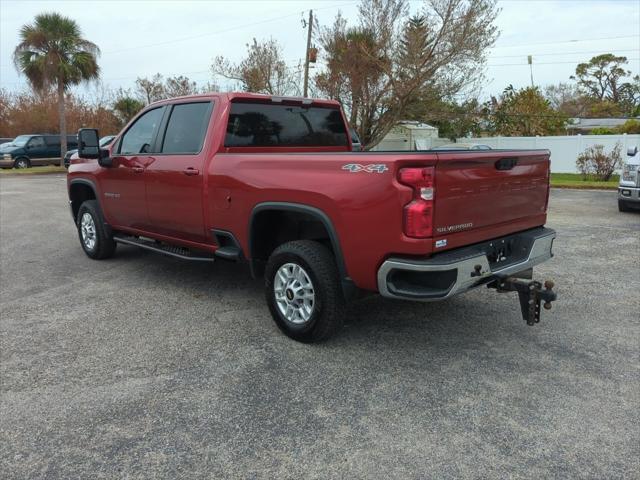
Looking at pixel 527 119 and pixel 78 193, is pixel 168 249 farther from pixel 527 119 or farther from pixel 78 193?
pixel 527 119

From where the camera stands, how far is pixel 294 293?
A: 428 cm

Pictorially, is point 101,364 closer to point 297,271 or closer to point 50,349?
point 50,349

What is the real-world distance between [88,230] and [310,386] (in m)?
4.79

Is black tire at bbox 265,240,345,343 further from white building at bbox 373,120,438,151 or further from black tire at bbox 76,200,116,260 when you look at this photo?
white building at bbox 373,120,438,151

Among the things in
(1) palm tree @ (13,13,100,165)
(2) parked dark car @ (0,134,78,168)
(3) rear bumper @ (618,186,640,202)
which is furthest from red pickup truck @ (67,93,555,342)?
(2) parked dark car @ (0,134,78,168)

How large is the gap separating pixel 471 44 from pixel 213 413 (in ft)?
71.3

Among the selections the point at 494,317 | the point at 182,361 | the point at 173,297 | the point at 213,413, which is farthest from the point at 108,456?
the point at 494,317

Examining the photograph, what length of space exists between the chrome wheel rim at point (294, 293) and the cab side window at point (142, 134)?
2.41m

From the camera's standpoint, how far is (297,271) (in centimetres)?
426

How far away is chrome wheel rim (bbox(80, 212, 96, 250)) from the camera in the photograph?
7.11 meters

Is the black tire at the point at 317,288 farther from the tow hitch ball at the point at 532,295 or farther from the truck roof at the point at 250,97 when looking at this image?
the truck roof at the point at 250,97

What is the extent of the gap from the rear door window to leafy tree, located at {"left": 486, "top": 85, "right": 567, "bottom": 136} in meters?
28.6

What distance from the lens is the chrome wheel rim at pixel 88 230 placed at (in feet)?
23.3

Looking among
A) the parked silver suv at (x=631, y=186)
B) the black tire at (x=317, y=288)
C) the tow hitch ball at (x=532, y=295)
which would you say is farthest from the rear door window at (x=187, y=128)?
the parked silver suv at (x=631, y=186)
